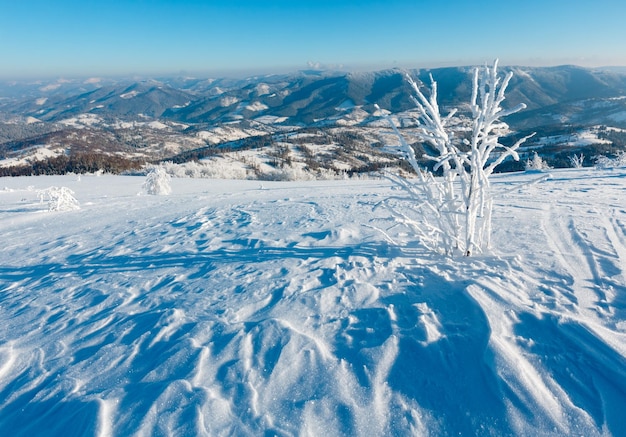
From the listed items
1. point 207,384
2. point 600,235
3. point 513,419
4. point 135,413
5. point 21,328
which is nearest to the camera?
point 513,419

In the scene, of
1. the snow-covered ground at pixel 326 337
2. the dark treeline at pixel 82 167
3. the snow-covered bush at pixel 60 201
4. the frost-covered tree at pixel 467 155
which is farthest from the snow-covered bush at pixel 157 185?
the dark treeline at pixel 82 167

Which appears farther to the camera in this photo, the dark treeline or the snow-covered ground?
the dark treeline

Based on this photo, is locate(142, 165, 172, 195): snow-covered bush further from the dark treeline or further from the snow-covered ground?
the dark treeline

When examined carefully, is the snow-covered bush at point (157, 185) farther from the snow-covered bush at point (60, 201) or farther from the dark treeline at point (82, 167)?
the dark treeline at point (82, 167)

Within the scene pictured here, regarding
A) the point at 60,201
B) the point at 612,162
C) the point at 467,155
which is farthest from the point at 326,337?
the point at 612,162

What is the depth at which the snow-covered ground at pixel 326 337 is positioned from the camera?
8.16ft

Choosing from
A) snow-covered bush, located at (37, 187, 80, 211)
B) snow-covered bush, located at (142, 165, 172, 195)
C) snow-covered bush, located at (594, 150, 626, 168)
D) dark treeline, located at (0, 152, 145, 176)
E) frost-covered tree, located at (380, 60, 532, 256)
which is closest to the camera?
frost-covered tree, located at (380, 60, 532, 256)

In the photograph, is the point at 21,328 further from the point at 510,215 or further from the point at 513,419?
the point at 510,215

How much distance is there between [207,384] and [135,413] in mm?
534

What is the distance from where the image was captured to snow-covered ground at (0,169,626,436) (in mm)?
2488

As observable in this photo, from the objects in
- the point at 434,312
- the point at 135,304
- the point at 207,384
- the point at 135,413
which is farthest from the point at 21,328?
the point at 434,312

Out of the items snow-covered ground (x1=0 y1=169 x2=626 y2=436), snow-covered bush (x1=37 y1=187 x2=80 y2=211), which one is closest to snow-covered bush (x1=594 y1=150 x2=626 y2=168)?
snow-covered ground (x1=0 y1=169 x2=626 y2=436)

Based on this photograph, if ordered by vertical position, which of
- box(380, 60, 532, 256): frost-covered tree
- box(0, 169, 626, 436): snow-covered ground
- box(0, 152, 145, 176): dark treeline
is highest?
box(380, 60, 532, 256): frost-covered tree

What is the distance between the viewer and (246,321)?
3.74 meters
